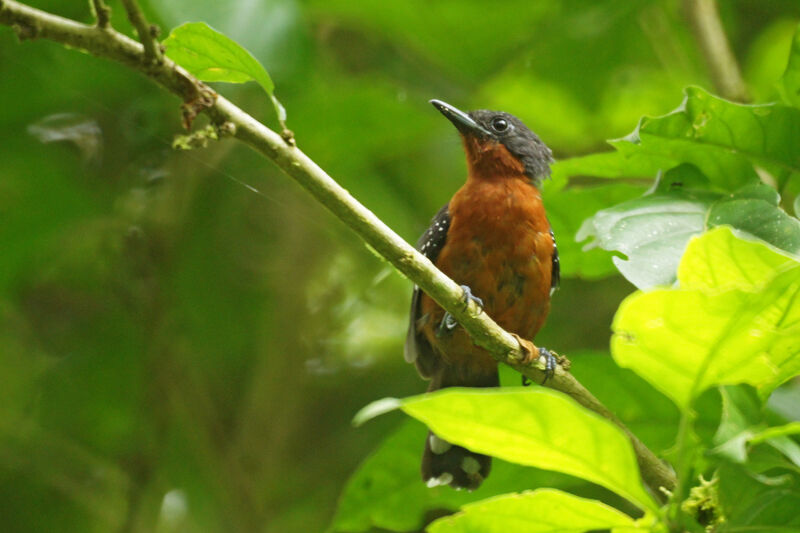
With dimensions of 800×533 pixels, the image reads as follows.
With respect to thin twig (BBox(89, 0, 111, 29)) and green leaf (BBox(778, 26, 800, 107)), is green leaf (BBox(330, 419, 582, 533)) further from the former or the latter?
thin twig (BBox(89, 0, 111, 29))

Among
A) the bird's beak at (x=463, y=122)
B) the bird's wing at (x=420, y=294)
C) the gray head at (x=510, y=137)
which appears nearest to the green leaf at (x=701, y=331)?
the bird's wing at (x=420, y=294)

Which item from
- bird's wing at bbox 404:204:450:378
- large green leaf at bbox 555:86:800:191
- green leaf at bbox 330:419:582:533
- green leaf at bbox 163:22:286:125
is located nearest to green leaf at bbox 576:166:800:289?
large green leaf at bbox 555:86:800:191

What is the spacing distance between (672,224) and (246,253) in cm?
332

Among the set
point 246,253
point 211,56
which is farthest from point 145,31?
point 246,253

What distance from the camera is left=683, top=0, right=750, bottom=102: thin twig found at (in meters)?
3.87

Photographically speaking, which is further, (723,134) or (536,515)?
(723,134)

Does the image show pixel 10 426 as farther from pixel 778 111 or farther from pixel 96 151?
pixel 778 111

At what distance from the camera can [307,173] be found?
197cm

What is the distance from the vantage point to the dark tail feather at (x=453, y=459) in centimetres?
319

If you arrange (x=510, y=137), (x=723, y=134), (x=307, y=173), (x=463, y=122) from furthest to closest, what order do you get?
(x=510, y=137) → (x=463, y=122) → (x=723, y=134) → (x=307, y=173)

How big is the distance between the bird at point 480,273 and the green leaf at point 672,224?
988 millimetres

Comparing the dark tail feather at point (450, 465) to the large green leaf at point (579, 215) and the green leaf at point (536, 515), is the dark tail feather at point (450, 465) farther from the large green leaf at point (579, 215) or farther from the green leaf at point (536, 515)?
the green leaf at point (536, 515)

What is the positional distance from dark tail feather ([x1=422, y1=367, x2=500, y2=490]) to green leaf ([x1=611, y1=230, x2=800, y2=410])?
1.54 m

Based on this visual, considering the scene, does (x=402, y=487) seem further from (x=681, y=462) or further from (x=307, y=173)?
(x=681, y=462)
